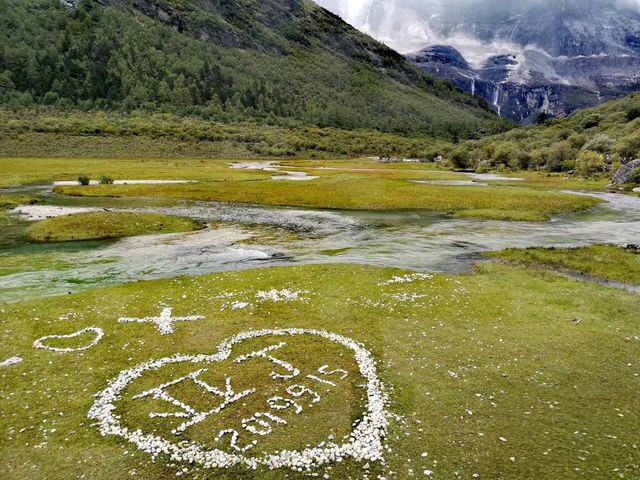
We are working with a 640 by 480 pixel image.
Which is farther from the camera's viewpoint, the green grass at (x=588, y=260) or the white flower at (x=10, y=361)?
the green grass at (x=588, y=260)

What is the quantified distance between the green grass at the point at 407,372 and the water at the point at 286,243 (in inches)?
263

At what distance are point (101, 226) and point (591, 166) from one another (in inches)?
5664

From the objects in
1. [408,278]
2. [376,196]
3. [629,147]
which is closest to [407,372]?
[408,278]

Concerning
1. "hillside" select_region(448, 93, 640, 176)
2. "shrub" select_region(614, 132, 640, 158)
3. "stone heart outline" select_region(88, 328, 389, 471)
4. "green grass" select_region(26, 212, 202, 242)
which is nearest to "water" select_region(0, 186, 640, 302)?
"green grass" select_region(26, 212, 202, 242)

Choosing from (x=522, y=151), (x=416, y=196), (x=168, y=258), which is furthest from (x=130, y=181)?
(x=522, y=151)

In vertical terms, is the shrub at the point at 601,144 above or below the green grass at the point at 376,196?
above

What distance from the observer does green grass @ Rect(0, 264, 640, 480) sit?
14.7m

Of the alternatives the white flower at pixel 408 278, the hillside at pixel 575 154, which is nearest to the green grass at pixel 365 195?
the white flower at pixel 408 278

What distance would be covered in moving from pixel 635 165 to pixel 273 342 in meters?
125

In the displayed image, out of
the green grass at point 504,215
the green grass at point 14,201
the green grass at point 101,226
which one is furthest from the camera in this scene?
the green grass at point 14,201

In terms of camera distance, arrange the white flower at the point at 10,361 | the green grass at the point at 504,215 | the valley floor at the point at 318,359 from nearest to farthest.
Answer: the valley floor at the point at 318,359 < the white flower at the point at 10,361 < the green grass at the point at 504,215

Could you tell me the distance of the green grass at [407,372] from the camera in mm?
14672

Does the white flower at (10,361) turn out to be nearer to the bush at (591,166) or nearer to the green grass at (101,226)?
the green grass at (101,226)

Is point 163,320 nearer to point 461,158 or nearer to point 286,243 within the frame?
point 286,243
